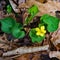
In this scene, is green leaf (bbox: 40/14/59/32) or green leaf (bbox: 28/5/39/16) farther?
green leaf (bbox: 28/5/39/16)

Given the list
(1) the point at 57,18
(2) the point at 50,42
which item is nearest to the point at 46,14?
(1) the point at 57,18

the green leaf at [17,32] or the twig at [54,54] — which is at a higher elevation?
the green leaf at [17,32]

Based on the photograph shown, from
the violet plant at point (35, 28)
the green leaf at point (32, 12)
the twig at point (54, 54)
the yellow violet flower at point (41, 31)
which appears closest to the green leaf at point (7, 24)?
the violet plant at point (35, 28)

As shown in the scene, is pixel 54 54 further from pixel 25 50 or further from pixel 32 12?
pixel 32 12

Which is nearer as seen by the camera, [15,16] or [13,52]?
[13,52]

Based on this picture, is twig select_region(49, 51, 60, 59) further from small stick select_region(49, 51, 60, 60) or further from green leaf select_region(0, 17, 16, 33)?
green leaf select_region(0, 17, 16, 33)

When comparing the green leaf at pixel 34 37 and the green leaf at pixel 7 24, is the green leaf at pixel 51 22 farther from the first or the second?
the green leaf at pixel 7 24

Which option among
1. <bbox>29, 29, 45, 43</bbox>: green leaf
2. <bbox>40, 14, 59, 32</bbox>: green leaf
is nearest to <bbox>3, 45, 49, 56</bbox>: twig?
<bbox>29, 29, 45, 43</bbox>: green leaf

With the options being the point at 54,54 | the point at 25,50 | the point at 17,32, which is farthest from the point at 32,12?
the point at 54,54

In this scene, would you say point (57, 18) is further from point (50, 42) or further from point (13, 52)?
point (13, 52)
